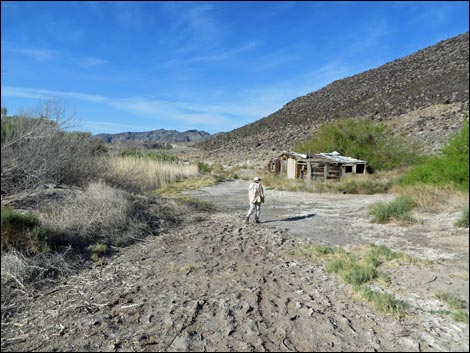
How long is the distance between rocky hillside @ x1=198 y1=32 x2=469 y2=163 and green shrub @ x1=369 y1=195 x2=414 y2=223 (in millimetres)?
23091

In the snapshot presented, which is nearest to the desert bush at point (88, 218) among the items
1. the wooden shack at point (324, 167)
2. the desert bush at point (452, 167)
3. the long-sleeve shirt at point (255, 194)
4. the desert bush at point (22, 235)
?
the desert bush at point (22, 235)

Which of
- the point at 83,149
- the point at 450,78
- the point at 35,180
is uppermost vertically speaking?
the point at 450,78

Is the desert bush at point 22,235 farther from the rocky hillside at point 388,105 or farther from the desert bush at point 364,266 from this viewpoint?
the rocky hillside at point 388,105

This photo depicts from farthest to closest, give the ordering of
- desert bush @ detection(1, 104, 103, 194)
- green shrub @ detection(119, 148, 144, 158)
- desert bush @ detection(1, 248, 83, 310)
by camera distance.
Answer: green shrub @ detection(119, 148, 144, 158) → desert bush @ detection(1, 104, 103, 194) → desert bush @ detection(1, 248, 83, 310)

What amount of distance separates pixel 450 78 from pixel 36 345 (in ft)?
178

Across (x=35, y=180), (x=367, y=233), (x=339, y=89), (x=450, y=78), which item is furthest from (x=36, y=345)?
(x=339, y=89)

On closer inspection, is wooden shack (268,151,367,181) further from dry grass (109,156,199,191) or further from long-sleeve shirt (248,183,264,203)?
long-sleeve shirt (248,183,264,203)

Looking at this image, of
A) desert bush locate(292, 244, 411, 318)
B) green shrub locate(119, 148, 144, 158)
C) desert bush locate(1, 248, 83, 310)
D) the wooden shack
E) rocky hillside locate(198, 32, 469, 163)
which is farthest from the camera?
rocky hillside locate(198, 32, 469, 163)

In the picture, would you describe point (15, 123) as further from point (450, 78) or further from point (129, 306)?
point (450, 78)

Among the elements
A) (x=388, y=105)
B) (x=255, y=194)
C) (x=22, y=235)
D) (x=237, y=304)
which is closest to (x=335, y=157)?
(x=255, y=194)

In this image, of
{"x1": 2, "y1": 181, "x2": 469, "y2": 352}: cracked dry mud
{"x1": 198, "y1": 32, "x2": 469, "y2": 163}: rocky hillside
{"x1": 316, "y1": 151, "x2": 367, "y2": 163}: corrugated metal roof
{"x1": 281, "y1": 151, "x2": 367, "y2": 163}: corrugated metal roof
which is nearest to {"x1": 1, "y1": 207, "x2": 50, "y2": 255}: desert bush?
{"x1": 2, "y1": 181, "x2": 469, "y2": 352}: cracked dry mud

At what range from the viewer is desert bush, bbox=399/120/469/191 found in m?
3.42

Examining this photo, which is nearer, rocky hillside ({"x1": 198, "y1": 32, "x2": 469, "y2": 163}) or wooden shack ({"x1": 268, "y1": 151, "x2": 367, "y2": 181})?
wooden shack ({"x1": 268, "y1": 151, "x2": 367, "y2": 181})

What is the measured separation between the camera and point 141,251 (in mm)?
6625
